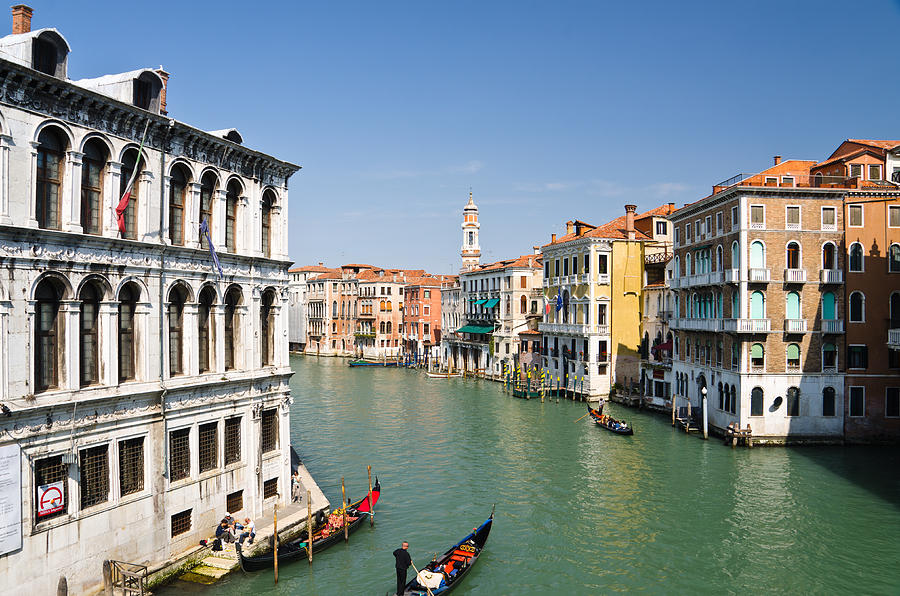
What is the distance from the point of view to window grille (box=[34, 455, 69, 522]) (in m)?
12.1

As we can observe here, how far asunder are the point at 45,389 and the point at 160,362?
2.40m

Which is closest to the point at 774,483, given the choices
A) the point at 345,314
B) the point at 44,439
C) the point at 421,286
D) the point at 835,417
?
the point at 835,417

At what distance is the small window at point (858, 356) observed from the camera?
28.2m

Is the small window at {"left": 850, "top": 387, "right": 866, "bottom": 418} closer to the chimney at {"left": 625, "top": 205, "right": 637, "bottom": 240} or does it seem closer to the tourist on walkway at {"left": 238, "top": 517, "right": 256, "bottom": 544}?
the chimney at {"left": 625, "top": 205, "right": 637, "bottom": 240}

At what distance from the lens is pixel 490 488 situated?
77.5 feet

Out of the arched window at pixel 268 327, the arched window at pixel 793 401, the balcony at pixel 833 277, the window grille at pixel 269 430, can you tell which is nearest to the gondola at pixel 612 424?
the arched window at pixel 793 401

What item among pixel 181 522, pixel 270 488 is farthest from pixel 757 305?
pixel 181 522

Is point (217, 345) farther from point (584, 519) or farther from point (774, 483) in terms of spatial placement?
point (774, 483)

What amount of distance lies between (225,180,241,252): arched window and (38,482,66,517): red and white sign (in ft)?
21.6

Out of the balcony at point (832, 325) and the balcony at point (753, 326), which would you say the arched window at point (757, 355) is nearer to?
the balcony at point (753, 326)

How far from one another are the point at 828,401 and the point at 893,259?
20.8 ft

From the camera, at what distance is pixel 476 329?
61.9 meters

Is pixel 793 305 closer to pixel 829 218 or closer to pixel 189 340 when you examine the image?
pixel 829 218

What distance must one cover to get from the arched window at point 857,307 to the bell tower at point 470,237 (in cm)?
5527
